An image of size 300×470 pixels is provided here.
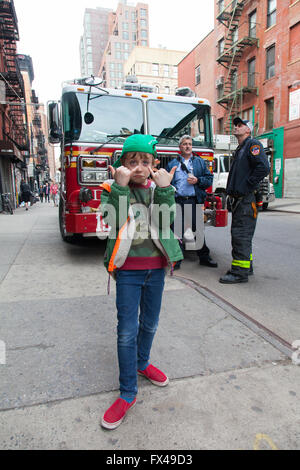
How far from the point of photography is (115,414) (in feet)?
6.07

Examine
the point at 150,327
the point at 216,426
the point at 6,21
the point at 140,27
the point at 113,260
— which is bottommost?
the point at 216,426

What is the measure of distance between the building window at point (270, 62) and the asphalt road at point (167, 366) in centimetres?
2079

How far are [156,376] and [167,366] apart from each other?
0.78ft

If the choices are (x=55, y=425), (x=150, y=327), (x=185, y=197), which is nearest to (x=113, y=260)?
(x=150, y=327)

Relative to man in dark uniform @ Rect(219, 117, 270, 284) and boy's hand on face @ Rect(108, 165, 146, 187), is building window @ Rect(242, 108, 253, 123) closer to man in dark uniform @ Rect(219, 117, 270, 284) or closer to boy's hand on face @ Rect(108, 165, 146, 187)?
man in dark uniform @ Rect(219, 117, 270, 284)

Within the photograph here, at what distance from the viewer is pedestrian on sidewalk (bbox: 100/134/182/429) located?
192 centimetres

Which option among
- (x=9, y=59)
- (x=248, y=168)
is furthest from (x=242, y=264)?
(x=9, y=59)

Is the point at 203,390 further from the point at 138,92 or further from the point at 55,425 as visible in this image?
the point at 138,92

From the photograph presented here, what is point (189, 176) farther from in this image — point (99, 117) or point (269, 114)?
point (269, 114)

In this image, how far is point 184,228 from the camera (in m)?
5.36

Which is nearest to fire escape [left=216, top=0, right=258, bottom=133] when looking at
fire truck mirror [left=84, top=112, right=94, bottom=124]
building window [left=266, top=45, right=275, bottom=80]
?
building window [left=266, top=45, right=275, bottom=80]

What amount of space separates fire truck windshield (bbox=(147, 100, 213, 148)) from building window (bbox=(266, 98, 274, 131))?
1746 centimetres

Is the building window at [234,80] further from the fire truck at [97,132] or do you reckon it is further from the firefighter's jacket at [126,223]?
the firefighter's jacket at [126,223]
